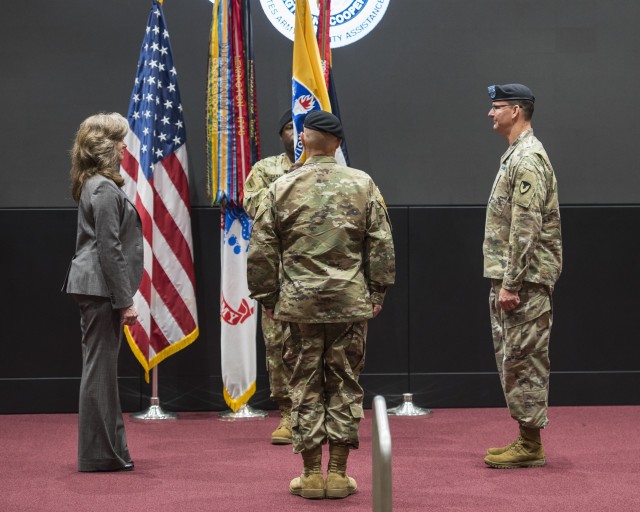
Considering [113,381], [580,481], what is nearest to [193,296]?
[113,381]

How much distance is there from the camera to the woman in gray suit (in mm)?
4594

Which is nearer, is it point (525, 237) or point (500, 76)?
point (525, 237)

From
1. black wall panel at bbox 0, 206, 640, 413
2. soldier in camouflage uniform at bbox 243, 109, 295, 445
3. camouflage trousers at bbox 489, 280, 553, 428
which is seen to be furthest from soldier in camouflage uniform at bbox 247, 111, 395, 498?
black wall panel at bbox 0, 206, 640, 413

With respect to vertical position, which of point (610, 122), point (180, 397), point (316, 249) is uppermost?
point (610, 122)

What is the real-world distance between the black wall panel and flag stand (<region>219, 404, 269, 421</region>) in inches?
8.3

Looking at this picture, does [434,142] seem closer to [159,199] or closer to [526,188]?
[159,199]

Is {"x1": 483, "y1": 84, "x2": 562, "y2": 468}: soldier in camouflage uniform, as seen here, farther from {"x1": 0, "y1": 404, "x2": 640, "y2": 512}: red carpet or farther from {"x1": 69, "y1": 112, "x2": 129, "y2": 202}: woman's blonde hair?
{"x1": 69, "y1": 112, "x2": 129, "y2": 202}: woman's blonde hair

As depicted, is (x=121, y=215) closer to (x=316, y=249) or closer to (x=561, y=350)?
(x=316, y=249)

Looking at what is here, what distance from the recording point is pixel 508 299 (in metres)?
4.67

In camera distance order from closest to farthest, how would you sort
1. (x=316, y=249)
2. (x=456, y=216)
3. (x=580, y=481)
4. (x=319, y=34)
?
(x=316, y=249)
(x=580, y=481)
(x=319, y=34)
(x=456, y=216)

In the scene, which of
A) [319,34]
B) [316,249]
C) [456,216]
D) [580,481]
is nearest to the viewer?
[316,249]

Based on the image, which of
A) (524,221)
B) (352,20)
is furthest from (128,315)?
(352,20)

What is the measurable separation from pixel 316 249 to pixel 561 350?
2.88 m

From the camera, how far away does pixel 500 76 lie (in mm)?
6527
